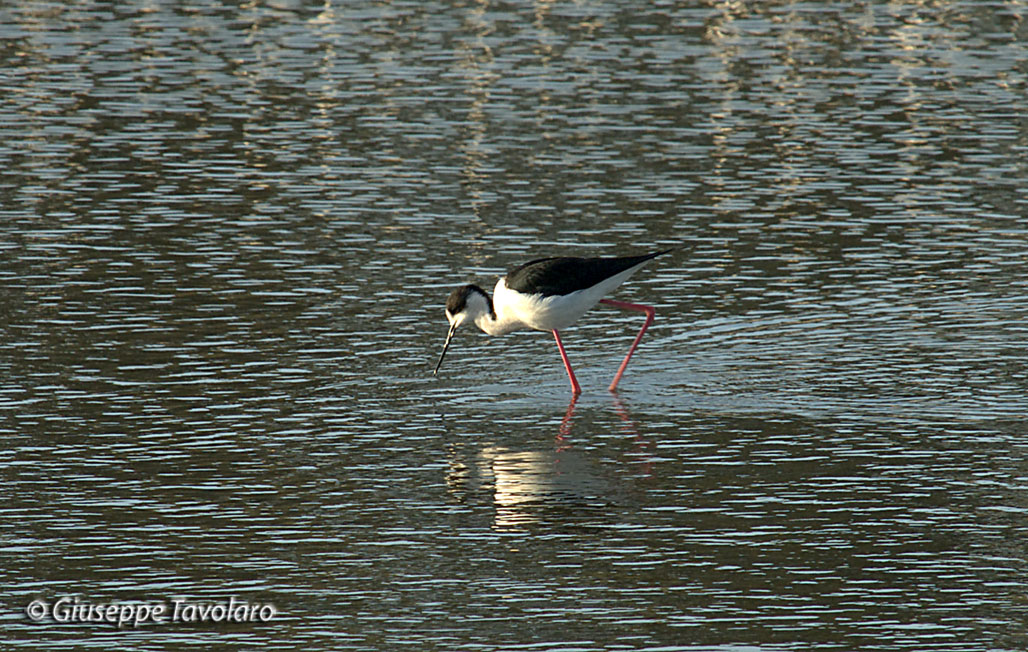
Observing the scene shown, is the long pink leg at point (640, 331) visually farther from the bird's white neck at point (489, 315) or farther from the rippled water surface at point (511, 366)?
the bird's white neck at point (489, 315)

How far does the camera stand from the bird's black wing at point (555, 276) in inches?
627

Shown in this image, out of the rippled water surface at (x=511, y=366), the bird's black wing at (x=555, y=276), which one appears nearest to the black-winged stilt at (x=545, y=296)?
the bird's black wing at (x=555, y=276)

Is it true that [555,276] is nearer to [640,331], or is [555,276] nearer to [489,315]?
[489,315]

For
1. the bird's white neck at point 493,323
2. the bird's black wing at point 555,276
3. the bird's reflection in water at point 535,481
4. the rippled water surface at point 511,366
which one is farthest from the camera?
the bird's white neck at point 493,323

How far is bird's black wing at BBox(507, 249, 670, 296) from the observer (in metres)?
15.9

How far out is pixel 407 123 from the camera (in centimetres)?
3131

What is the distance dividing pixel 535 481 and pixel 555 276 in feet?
9.78

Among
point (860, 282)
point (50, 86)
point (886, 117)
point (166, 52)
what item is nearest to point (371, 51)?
point (166, 52)

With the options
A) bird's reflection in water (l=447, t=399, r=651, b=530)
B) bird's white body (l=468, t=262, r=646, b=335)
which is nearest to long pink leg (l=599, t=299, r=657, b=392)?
bird's white body (l=468, t=262, r=646, b=335)

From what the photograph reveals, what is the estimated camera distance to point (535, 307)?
16016 millimetres

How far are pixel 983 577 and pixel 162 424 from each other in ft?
22.9

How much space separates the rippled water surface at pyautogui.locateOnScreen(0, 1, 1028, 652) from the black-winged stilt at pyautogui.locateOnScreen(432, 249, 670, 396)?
595 mm

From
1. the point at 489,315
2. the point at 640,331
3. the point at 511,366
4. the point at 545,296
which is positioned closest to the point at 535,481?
the point at 545,296

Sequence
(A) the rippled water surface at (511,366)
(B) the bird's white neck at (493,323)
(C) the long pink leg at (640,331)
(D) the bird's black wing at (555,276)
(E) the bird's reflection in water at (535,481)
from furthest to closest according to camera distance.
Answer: (B) the bird's white neck at (493,323), (C) the long pink leg at (640,331), (D) the bird's black wing at (555,276), (E) the bird's reflection in water at (535,481), (A) the rippled water surface at (511,366)
